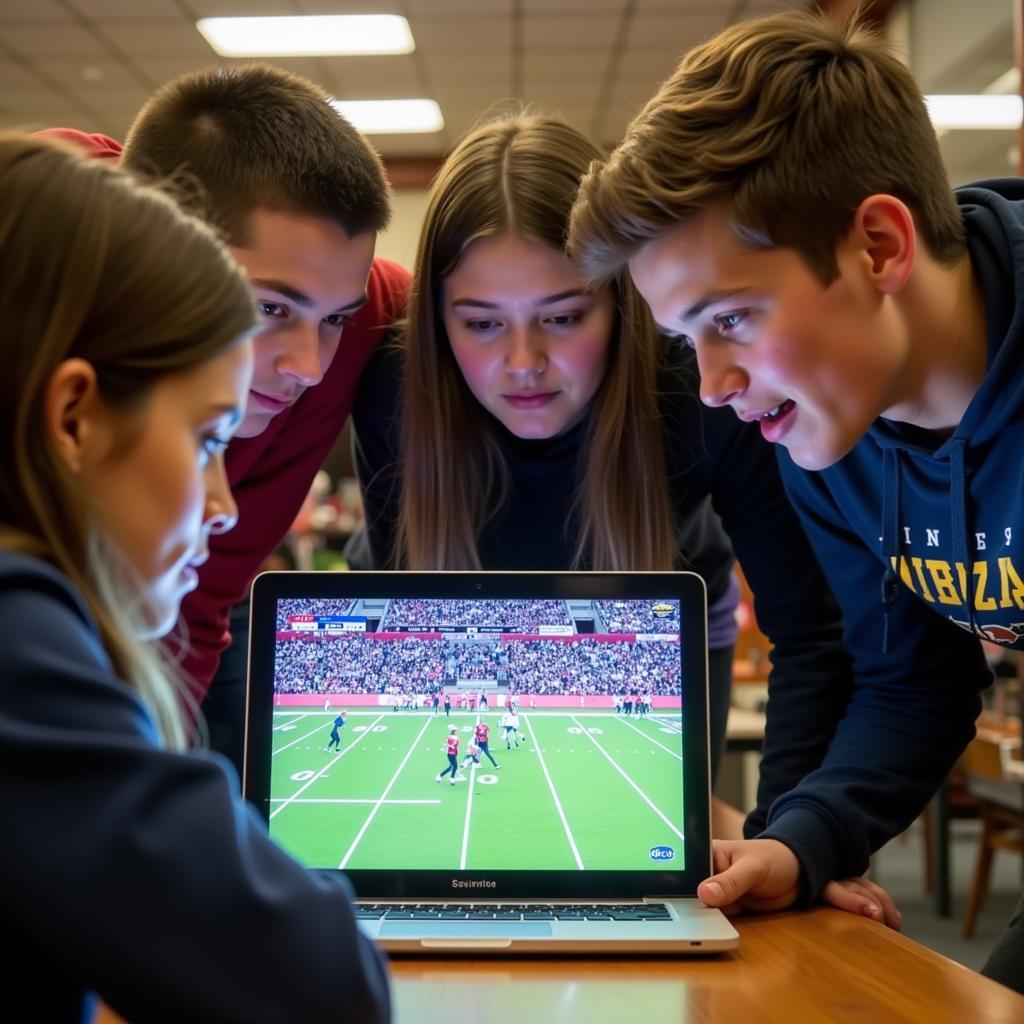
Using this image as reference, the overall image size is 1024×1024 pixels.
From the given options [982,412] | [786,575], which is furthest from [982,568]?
[786,575]

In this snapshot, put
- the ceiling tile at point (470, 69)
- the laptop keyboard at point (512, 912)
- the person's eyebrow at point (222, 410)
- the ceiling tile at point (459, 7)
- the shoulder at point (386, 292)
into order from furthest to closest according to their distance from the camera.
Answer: the ceiling tile at point (470, 69), the ceiling tile at point (459, 7), the shoulder at point (386, 292), the laptop keyboard at point (512, 912), the person's eyebrow at point (222, 410)

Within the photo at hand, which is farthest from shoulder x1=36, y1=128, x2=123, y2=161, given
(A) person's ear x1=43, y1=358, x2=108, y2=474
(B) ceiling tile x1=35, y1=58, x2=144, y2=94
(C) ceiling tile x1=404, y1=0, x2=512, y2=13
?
(B) ceiling tile x1=35, y1=58, x2=144, y2=94

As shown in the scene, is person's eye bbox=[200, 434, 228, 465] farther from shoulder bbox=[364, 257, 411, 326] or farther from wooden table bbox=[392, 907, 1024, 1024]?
shoulder bbox=[364, 257, 411, 326]

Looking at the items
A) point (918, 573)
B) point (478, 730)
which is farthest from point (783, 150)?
point (478, 730)

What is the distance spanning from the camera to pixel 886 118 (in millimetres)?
1106

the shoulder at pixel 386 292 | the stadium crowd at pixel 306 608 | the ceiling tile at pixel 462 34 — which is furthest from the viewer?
the ceiling tile at pixel 462 34

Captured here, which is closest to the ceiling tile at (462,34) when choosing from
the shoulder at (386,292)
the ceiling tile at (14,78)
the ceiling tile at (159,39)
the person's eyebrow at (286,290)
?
the ceiling tile at (159,39)

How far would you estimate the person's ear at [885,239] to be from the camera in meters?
1.07

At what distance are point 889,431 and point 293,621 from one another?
2.10ft

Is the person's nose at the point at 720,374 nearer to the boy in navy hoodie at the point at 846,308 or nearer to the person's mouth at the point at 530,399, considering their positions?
the boy in navy hoodie at the point at 846,308

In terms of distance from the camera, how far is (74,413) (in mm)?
620

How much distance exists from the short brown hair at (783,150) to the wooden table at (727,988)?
576mm

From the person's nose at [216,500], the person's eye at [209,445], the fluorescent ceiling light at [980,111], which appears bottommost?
the person's nose at [216,500]

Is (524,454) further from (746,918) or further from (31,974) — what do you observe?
(31,974)
